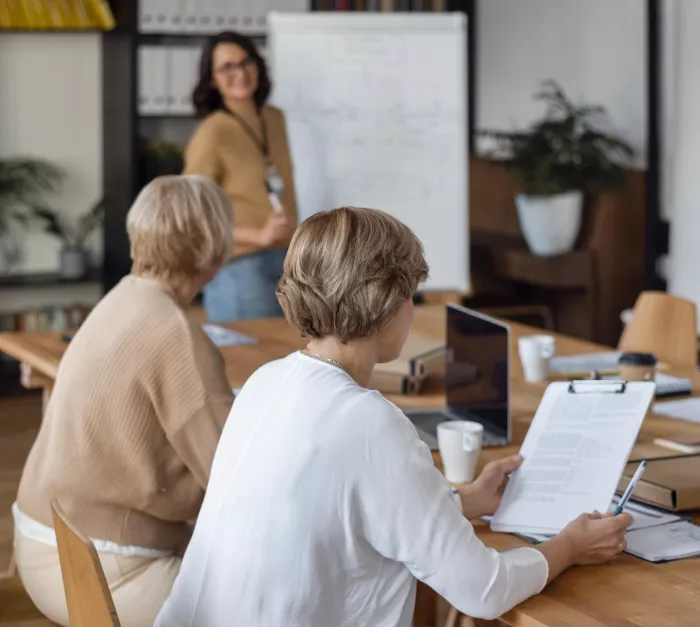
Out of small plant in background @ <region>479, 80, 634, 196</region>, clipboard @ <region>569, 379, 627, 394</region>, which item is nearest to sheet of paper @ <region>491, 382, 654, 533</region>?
clipboard @ <region>569, 379, 627, 394</region>

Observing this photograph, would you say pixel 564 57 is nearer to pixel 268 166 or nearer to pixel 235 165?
pixel 268 166

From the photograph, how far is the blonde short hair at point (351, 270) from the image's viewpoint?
4.91 ft

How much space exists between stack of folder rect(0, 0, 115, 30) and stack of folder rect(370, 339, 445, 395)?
3250mm

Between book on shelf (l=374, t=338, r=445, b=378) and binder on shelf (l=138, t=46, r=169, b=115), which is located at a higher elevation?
binder on shelf (l=138, t=46, r=169, b=115)

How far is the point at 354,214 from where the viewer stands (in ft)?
4.94

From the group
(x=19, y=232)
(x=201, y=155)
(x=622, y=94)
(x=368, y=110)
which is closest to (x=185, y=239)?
(x=201, y=155)

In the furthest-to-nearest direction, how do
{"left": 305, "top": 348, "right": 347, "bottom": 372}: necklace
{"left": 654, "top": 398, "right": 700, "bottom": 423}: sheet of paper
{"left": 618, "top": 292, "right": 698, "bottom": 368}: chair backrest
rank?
{"left": 618, "top": 292, "right": 698, "bottom": 368}: chair backrest, {"left": 654, "top": 398, "right": 700, "bottom": 423}: sheet of paper, {"left": 305, "top": 348, "right": 347, "bottom": 372}: necklace

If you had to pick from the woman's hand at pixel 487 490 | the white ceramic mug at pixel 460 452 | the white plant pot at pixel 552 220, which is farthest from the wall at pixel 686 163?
the woman's hand at pixel 487 490

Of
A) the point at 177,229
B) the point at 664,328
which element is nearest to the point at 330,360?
the point at 177,229

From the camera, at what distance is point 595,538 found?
1.67 metres

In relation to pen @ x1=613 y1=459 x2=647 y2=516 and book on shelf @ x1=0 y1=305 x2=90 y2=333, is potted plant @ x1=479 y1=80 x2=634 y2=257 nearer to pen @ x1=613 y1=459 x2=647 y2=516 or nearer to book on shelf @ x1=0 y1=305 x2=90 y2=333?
book on shelf @ x1=0 y1=305 x2=90 y2=333

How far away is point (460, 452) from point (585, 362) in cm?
104

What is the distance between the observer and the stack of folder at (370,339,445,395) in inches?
108

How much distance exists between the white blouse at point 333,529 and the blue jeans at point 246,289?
2.45 m
